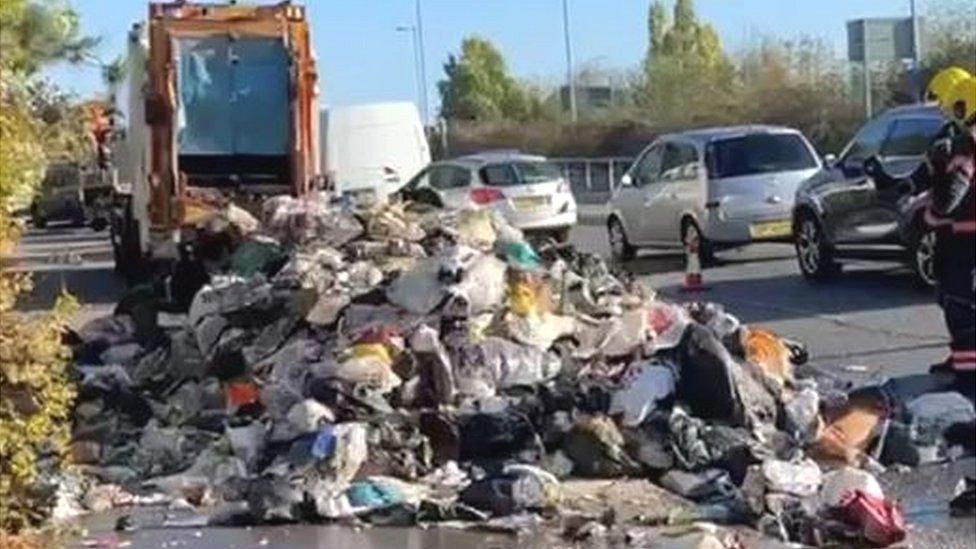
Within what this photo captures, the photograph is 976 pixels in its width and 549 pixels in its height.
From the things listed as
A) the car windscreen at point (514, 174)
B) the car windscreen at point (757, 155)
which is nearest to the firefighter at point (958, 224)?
the car windscreen at point (757, 155)

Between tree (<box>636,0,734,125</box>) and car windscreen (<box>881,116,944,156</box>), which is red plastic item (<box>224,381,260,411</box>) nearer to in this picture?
car windscreen (<box>881,116,944,156</box>)

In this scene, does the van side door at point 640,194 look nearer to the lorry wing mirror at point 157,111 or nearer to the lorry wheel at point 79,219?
the lorry wing mirror at point 157,111

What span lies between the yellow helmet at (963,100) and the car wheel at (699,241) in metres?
14.7

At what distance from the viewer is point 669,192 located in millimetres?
26688

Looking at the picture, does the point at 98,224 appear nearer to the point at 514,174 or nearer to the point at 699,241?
the point at 514,174

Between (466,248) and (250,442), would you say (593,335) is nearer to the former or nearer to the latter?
(466,248)

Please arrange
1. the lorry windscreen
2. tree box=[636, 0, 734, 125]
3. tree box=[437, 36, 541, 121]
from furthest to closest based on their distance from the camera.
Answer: tree box=[437, 36, 541, 121] < tree box=[636, 0, 734, 125] < the lorry windscreen

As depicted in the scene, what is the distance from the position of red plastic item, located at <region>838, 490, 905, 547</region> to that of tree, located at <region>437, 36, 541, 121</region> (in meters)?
75.6

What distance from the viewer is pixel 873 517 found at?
10.0 meters

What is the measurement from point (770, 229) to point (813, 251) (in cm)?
253

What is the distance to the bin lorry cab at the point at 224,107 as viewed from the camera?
2528cm

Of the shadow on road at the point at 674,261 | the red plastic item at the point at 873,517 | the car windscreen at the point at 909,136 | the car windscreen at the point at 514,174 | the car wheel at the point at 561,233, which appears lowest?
the shadow on road at the point at 674,261

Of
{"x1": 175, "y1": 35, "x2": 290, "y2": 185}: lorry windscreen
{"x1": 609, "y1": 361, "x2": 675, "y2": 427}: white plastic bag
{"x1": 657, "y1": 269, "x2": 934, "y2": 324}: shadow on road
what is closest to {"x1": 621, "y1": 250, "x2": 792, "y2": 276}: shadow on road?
{"x1": 657, "y1": 269, "x2": 934, "y2": 324}: shadow on road

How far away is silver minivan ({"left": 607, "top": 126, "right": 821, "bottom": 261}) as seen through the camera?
2533 cm
